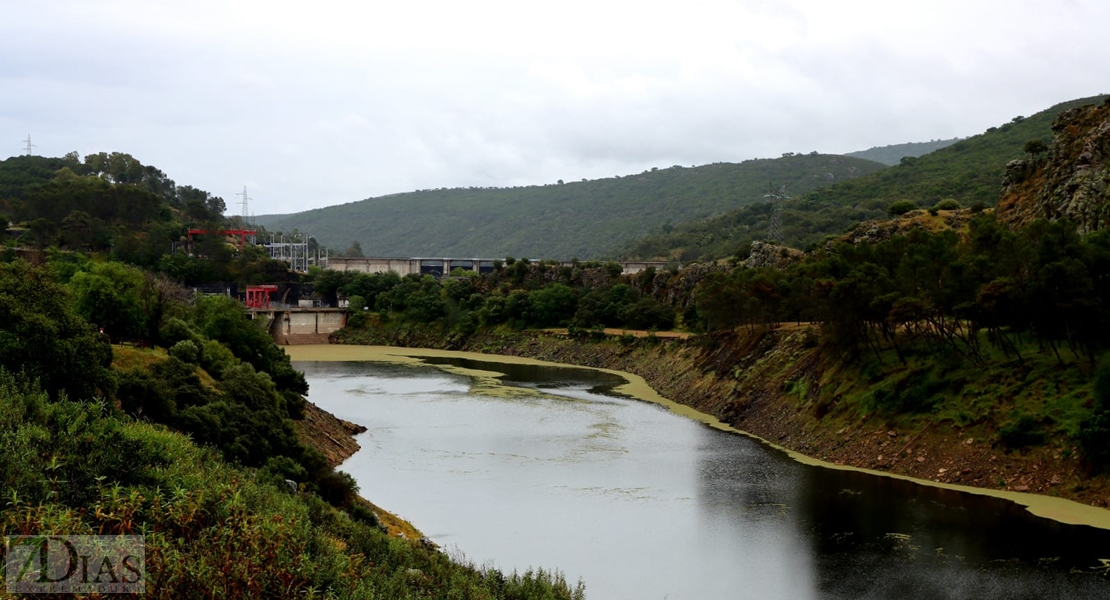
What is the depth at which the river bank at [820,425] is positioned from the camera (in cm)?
4078

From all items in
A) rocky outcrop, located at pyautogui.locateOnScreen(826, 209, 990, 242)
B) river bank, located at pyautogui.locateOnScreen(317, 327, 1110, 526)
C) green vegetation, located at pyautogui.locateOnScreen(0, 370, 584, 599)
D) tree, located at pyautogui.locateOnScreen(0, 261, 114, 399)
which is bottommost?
river bank, located at pyautogui.locateOnScreen(317, 327, 1110, 526)

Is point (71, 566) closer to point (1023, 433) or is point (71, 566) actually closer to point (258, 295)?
point (1023, 433)

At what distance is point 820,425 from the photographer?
175 feet

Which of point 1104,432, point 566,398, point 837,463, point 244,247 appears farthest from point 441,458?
point 244,247

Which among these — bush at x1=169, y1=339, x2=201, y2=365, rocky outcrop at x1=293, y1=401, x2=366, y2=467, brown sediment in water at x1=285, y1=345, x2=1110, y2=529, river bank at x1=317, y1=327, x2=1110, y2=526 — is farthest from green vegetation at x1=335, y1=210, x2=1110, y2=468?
bush at x1=169, y1=339, x2=201, y2=365

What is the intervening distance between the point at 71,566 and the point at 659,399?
2469 inches

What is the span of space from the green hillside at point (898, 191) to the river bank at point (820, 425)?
4679cm

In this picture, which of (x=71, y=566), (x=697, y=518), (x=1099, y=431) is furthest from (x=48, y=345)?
(x=1099, y=431)

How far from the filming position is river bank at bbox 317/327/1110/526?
4078 centimetres

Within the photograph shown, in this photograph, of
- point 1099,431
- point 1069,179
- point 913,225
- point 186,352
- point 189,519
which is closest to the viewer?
point 189,519

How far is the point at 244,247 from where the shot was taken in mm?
171250

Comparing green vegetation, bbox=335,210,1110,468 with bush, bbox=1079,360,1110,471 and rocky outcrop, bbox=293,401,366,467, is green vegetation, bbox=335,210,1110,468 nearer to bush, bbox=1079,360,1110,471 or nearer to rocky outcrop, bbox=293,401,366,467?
bush, bbox=1079,360,1110,471

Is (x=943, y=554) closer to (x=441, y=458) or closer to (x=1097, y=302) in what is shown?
(x=1097, y=302)

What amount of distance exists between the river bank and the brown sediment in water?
0.70ft
